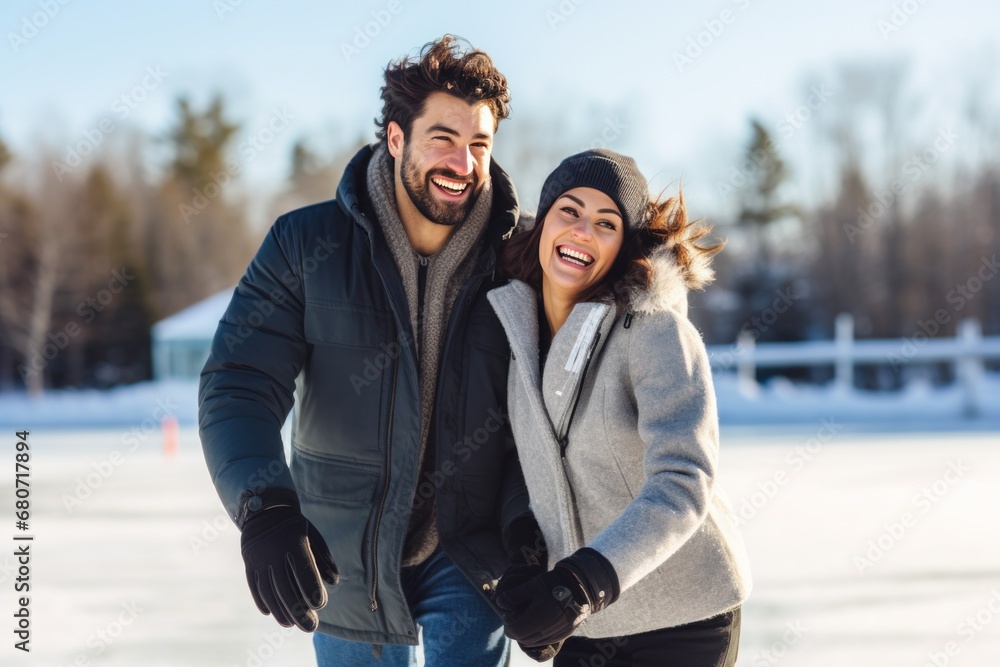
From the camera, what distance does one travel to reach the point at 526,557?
1.88 metres

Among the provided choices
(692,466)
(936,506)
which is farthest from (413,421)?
(936,506)

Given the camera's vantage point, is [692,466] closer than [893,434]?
Yes

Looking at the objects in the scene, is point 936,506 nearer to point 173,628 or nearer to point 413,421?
point 173,628

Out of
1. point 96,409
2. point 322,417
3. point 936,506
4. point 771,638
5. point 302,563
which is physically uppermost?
point 322,417

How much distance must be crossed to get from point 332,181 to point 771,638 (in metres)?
27.7

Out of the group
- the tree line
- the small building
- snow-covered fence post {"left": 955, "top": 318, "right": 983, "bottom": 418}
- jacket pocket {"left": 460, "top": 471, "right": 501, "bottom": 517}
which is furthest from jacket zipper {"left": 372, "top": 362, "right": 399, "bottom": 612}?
the tree line

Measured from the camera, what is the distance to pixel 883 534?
568 cm

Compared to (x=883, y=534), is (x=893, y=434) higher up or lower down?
lower down

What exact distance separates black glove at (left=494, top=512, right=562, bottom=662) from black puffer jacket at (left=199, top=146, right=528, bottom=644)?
0.05m

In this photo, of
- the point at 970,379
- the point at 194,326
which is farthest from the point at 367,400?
the point at 194,326

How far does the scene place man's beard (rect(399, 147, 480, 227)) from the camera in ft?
7.25

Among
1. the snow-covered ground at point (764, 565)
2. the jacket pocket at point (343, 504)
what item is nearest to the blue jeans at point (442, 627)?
the jacket pocket at point (343, 504)

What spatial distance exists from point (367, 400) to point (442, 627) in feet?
1.73

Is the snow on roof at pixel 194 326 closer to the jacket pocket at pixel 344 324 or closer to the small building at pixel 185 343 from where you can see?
the small building at pixel 185 343
